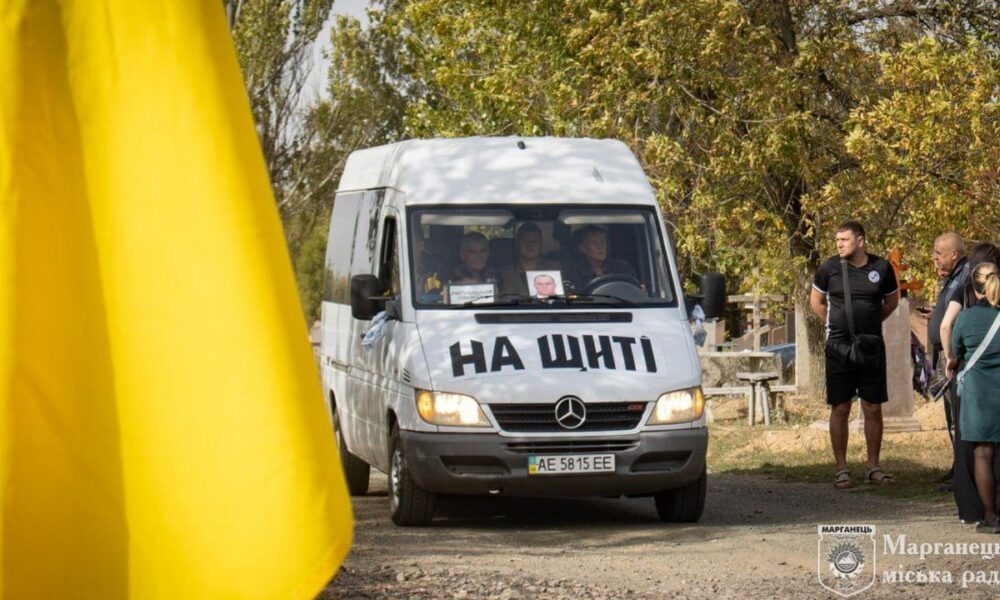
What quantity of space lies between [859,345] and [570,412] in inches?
124

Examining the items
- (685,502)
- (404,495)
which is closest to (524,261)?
(404,495)

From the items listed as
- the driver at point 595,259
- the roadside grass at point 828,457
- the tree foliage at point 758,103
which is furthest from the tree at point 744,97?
the driver at point 595,259

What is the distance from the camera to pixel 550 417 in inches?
365

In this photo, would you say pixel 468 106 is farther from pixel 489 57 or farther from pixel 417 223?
pixel 417 223

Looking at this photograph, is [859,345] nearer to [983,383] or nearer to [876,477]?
[876,477]

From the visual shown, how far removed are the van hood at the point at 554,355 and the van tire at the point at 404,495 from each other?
2.37ft

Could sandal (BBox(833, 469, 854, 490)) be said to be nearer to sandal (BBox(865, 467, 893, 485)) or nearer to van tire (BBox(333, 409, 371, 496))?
sandal (BBox(865, 467, 893, 485))

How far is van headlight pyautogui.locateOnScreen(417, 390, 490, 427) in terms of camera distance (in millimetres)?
9234

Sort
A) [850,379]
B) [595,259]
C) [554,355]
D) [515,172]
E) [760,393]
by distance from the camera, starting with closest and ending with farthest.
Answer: [554,355] < [595,259] < [515,172] < [850,379] < [760,393]

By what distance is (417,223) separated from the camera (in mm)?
10109

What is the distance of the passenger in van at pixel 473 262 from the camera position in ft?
32.7

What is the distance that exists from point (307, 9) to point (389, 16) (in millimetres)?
8808

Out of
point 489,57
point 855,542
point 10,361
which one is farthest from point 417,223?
point 489,57

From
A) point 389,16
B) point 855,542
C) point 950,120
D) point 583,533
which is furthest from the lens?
point 389,16
